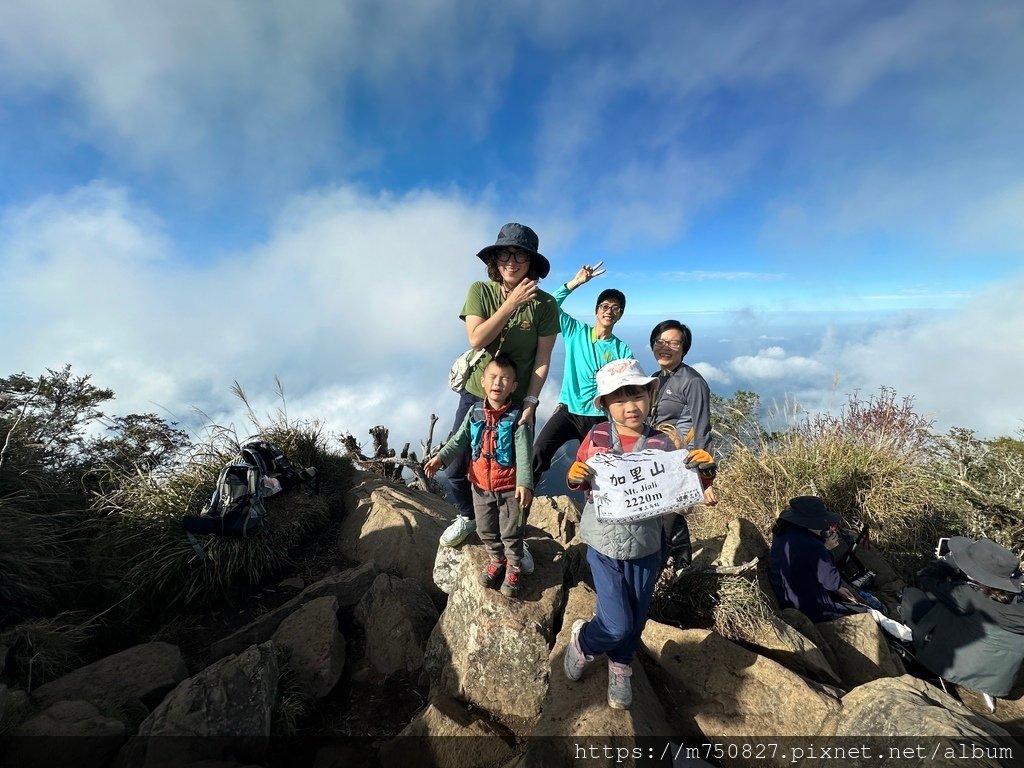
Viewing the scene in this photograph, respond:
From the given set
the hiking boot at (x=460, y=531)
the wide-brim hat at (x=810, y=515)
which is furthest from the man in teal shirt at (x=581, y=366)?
the wide-brim hat at (x=810, y=515)

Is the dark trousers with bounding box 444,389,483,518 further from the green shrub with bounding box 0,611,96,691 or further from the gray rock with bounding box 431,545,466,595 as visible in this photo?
the green shrub with bounding box 0,611,96,691

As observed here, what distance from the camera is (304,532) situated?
6305 millimetres

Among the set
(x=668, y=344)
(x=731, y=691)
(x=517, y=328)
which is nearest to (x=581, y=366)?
(x=668, y=344)

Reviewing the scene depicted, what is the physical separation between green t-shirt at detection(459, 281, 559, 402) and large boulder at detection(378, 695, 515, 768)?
8.32 ft

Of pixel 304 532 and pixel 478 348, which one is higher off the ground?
pixel 478 348

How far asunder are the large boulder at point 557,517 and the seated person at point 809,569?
309 centimetres

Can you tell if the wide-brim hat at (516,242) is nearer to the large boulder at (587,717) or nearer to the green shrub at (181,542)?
the large boulder at (587,717)

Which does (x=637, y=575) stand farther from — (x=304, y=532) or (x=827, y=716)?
(x=304, y=532)

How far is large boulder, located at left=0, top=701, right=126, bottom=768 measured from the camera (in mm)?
2848

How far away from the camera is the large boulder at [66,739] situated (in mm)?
2848

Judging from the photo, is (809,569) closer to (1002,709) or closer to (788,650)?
(788,650)

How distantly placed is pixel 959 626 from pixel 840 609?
93 cm

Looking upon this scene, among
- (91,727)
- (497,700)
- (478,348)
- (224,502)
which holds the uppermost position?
(478,348)

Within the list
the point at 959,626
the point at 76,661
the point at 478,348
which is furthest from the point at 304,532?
the point at 959,626
